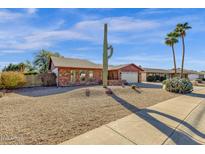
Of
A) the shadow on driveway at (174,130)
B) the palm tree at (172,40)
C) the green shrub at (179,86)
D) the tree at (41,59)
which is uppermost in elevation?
the palm tree at (172,40)

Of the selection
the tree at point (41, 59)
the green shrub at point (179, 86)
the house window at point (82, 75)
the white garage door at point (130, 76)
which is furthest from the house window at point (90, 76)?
the tree at point (41, 59)

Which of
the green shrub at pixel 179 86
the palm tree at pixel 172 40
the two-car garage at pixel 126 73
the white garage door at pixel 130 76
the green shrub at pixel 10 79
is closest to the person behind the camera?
Answer: the green shrub at pixel 179 86

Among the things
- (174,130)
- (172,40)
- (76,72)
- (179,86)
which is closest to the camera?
(174,130)

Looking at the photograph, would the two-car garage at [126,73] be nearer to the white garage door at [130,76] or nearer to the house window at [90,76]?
the white garage door at [130,76]

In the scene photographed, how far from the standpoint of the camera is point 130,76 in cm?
3166

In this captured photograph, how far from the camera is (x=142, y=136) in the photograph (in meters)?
5.28

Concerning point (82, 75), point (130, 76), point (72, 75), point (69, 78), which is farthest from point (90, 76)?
point (130, 76)

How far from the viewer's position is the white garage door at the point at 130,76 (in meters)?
30.8

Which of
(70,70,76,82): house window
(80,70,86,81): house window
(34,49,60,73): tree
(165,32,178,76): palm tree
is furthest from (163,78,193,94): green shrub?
(34,49,60,73): tree

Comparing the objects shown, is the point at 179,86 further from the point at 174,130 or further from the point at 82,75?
the point at 82,75

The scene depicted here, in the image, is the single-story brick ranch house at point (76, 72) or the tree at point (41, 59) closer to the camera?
the single-story brick ranch house at point (76, 72)
